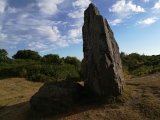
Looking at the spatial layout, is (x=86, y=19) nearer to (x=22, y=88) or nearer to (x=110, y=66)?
(x=110, y=66)

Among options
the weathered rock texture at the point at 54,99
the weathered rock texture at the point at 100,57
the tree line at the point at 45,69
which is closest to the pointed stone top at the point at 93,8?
the weathered rock texture at the point at 100,57

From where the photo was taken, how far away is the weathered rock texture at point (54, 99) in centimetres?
959

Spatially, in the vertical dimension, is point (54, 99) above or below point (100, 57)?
below

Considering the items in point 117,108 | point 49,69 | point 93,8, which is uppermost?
point 93,8

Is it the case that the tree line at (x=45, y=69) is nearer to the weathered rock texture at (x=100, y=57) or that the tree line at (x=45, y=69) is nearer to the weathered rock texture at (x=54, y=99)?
the weathered rock texture at (x=100, y=57)

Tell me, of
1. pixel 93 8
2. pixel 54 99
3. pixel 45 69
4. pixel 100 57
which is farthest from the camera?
pixel 45 69

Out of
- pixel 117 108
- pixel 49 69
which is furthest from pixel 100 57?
pixel 49 69

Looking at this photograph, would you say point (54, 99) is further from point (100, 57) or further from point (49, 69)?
point (49, 69)

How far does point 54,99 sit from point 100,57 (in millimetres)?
2341

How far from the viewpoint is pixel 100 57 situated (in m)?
9.98

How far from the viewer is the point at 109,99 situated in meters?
9.84

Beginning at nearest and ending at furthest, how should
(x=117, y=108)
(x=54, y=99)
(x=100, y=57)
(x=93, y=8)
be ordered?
(x=117, y=108) < (x=54, y=99) < (x=100, y=57) < (x=93, y=8)

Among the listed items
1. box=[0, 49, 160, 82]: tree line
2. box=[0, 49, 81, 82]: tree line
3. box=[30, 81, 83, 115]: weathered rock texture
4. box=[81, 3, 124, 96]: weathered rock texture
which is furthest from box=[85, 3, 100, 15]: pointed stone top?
box=[0, 49, 81, 82]: tree line

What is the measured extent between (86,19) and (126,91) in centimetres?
345
